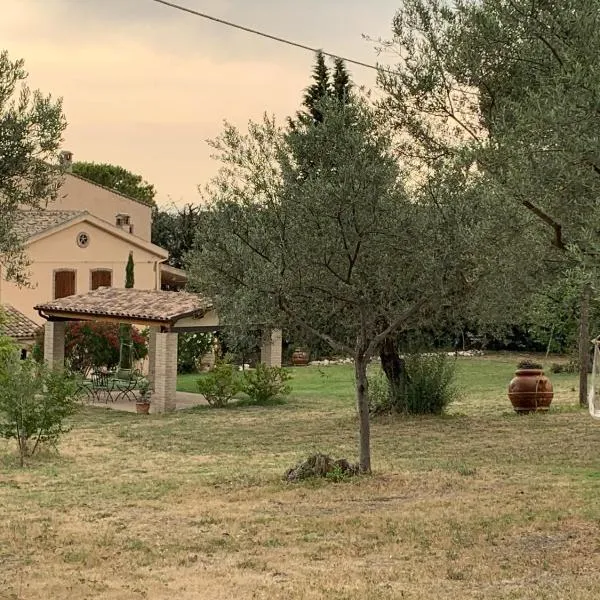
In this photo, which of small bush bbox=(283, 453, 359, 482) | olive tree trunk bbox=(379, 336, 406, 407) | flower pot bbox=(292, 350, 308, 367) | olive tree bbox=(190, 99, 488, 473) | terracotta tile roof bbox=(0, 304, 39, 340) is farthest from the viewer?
flower pot bbox=(292, 350, 308, 367)

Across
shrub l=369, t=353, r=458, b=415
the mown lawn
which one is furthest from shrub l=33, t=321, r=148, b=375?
shrub l=369, t=353, r=458, b=415

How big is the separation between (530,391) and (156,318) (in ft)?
31.0

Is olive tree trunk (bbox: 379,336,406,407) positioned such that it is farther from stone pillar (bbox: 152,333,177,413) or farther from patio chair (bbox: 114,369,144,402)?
patio chair (bbox: 114,369,144,402)

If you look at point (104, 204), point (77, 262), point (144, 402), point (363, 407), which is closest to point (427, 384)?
point (144, 402)

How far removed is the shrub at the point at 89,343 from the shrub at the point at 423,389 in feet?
43.1

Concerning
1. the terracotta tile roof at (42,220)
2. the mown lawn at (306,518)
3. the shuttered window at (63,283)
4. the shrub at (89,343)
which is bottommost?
the mown lawn at (306,518)

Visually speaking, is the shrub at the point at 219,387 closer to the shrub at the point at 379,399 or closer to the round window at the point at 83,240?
the shrub at the point at 379,399

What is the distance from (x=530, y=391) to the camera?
20.8m

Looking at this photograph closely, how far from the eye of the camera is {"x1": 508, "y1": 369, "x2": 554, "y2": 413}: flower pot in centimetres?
2080

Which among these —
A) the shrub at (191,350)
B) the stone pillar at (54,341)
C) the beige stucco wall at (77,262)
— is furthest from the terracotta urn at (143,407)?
the beige stucco wall at (77,262)

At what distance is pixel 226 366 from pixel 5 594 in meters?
17.7

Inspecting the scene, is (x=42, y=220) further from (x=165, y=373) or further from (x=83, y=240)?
(x=165, y=373)

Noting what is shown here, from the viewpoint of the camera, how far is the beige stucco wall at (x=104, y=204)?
4875 cm

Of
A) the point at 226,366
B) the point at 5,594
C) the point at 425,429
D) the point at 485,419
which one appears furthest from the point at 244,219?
the point at 226,366
